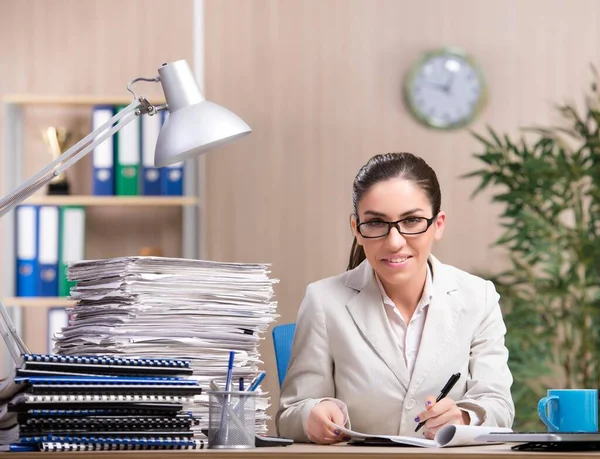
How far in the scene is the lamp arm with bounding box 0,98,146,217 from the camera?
1.48m

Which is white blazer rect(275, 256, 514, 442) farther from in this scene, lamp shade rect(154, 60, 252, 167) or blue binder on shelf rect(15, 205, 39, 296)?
blue binder on shelf rect(15, 205, 39, 296)

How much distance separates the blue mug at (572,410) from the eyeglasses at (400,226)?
1.33 feet

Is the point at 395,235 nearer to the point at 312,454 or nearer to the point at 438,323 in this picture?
the point at 438,323

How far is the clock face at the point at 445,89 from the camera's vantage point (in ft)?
14.7

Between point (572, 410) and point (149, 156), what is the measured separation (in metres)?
2.92

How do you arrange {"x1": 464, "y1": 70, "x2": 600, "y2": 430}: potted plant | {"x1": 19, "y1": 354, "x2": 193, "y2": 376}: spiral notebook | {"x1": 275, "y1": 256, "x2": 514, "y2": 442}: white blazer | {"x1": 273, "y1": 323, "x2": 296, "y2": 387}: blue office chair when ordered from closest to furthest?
1. {"x1": 19, "y1": 354, "x2": 193, "y2": 376}: spiral notebook
2. {"x1": 275, "y1": 256, "x2": 514, "y2": 442}: white blazer
3. {"x1": 273, "y1": 323, "x2": 296, "y2": 387}: blue office chair
4. {"x1": 464, "y1": 70, "x2": 600, "y2": 430}: potted plant

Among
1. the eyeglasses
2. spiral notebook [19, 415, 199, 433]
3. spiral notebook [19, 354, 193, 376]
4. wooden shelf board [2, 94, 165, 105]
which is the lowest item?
spiral notebook [19, 415, 199, 433]

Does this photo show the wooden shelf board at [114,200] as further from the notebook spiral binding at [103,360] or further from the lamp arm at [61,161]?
the notebook spiral binding at [103,360]

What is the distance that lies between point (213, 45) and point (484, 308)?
2959mm

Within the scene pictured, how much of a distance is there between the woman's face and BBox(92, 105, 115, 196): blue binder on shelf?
2544 mm

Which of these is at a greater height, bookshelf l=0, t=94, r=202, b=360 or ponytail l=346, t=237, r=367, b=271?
bookshelf l=0, t=94, r=202, b=360

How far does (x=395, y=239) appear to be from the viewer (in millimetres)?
1660

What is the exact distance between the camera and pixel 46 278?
13.3ft

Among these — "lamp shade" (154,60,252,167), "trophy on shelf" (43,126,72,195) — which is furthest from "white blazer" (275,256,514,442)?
"trophy on shelf" (43,126,72,195)
